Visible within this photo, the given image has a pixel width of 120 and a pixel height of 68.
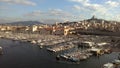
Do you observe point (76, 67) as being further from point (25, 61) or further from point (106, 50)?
point (106, 50)

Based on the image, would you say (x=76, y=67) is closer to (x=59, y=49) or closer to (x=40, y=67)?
(x=40, y=67)

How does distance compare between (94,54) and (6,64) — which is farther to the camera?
(94,54)

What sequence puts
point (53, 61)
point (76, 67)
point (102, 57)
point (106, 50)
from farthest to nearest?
point (106, 50), point (102, 57), point (53, 61), point (76, 67)

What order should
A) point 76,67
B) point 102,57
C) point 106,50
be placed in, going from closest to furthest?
1. point 76,67
2. point 102,57
3. point 106,50

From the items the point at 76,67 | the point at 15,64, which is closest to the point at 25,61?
the point at 15,64

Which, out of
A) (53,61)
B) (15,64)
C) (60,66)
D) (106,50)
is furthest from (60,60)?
(106,50)

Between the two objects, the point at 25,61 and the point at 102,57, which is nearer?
the point at 25,61

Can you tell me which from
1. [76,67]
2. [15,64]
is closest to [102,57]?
[76,67]

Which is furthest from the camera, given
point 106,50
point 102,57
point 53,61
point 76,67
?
point 106,50
